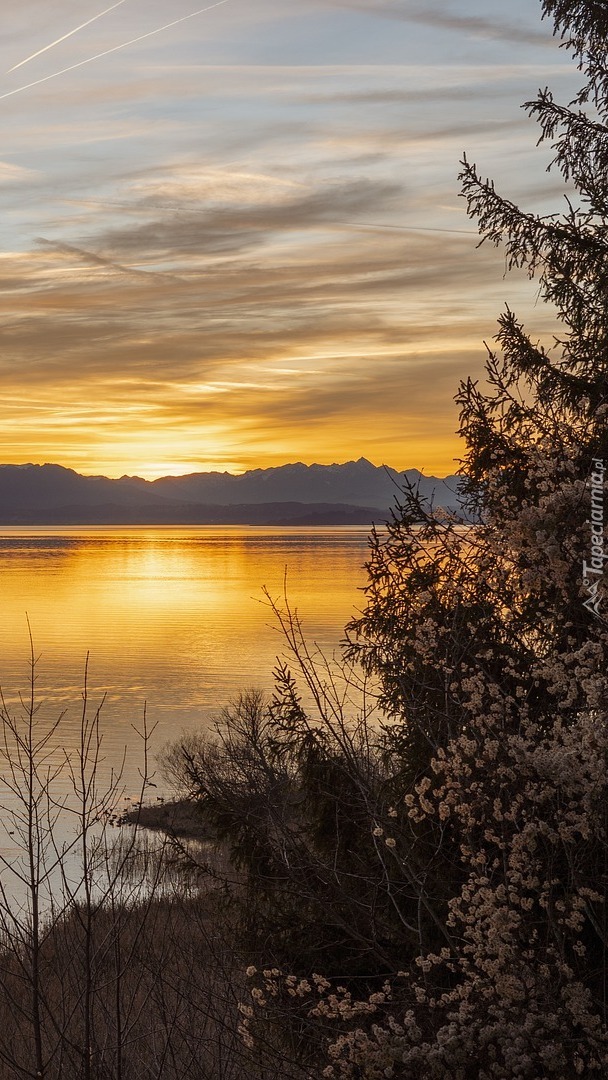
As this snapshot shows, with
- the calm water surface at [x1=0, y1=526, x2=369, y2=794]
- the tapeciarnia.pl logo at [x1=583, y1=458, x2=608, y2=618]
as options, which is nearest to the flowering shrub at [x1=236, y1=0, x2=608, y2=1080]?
the tapeciarnia.pl logo at [x1=583, y1=458, x2=608, y2=618]

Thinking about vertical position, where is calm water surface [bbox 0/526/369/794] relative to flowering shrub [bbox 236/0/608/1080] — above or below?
below

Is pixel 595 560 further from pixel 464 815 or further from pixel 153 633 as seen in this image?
pixel 153 633

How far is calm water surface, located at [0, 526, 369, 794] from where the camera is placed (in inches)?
2061

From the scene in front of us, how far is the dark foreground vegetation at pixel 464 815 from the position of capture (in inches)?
204

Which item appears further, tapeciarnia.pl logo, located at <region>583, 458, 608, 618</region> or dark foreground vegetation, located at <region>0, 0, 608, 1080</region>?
tapeciarnia.pl logo, located at <region>583, 458, 608, 618</region>

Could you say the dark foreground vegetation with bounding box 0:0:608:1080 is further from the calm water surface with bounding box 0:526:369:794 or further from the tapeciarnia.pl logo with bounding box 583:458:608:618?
the calm water surface with bounding box 0:526:369:794

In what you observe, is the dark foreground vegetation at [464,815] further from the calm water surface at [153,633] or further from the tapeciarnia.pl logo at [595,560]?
the calm water surface at [153,633]

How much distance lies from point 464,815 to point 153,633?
78.0 m

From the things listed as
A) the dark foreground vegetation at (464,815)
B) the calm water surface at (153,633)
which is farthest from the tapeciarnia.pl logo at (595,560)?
the calm water surface at (153,633)

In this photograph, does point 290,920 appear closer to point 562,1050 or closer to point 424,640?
point 424,640

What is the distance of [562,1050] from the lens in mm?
5055

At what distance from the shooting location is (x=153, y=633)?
270 feet

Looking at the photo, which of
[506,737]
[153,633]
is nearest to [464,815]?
[506,737]

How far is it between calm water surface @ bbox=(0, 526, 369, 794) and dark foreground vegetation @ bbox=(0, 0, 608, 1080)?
10.4 feet
